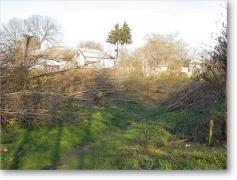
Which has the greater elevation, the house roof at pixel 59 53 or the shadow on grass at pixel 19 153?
the house roof at pixel 59 53

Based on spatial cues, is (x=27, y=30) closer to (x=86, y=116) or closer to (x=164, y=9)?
(x=86, y=116)

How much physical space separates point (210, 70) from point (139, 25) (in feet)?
2.96

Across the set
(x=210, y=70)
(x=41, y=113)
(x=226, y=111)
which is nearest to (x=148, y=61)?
(x=210, y=70)

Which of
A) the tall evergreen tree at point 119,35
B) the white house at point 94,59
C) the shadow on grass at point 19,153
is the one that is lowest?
the shadow on grass at point 19,153

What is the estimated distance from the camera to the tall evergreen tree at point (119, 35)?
14.5 feet

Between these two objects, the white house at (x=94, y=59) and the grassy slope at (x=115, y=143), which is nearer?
the grassy slope at (x=115, y=143)

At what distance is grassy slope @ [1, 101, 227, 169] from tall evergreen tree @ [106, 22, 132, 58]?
681 millimetres

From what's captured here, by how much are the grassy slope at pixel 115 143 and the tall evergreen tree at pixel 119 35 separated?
0.68 m

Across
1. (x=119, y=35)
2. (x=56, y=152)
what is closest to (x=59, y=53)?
(x=119, y=35)

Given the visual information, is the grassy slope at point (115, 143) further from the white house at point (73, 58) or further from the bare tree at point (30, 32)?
the bare tree at point (30, 32)

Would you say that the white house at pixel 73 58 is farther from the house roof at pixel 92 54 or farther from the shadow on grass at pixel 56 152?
the shadow on grass at pixel 56 152

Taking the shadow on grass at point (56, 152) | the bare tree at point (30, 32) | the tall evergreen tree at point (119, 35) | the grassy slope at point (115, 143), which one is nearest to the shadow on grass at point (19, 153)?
the grassy slope at point (115, 143)

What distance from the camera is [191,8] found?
14.5 ft

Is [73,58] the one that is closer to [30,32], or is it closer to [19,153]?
[30,32]
